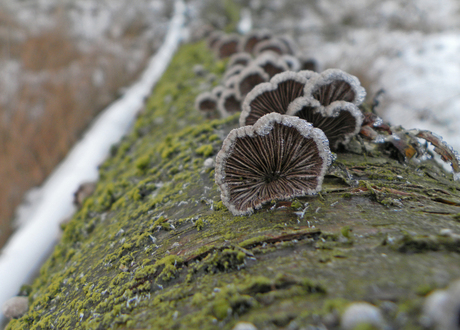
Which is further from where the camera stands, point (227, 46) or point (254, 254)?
point (227, 46)

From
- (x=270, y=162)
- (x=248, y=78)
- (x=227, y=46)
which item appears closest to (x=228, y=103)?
(x=248, y=78)

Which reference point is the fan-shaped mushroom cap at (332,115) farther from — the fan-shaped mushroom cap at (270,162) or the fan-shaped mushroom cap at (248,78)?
the fan-shaped mushroom cap at (248,78)

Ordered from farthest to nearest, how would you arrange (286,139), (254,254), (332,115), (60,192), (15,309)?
1. (60,192)
2. (15,309)
3. (332,115)
4. (286,139)
5. (254,254)

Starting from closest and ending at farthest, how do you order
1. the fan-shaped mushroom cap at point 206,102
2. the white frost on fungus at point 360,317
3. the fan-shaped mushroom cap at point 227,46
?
1. the white frost on fungus at point 360,317
2. the fan-shaped mushroom cap at point 206,102
3. the fan-shaped mushroom cap at point 227,46

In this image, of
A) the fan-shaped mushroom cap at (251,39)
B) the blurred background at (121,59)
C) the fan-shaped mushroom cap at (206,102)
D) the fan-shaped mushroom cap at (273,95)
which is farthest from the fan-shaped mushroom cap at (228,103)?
the fan-shaped mushroom cap at (251,39)

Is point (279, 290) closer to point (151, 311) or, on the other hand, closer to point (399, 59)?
point (151, 311)

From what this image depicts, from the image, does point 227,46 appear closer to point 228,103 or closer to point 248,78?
point 228,103

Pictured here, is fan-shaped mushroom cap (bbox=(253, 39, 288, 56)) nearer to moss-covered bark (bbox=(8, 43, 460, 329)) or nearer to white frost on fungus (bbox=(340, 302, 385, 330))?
moss-covered bark (bbox=(8, 43, 460, 329))

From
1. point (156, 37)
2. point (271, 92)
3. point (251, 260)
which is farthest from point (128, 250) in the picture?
point (156, 37)
